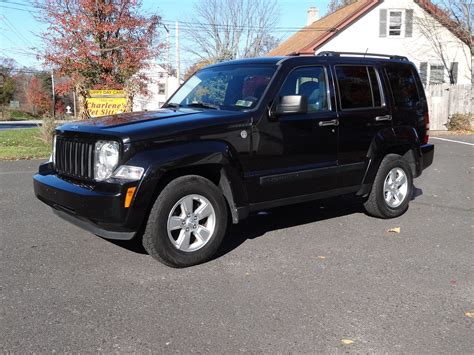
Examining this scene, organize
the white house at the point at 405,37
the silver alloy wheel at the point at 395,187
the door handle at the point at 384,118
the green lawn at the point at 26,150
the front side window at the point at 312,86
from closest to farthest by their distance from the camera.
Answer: the front side window at the point at 312,86 < the door handle at the point at 384,118 < the silver alloy wheel at the point at 395,187 < the green lawn at the point at 26,150 < the white house at the point at 405,37

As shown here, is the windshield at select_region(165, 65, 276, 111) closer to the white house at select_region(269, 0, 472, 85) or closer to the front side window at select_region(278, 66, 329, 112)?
the front side window at select_region(278, 66, 329, 112)

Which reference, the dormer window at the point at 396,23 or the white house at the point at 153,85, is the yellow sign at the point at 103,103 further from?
the dormer window at the point at 396,23

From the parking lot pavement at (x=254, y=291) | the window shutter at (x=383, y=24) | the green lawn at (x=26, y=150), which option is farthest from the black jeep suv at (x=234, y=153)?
the window shutter at (x=383, y=24)

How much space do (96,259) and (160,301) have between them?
1.17m

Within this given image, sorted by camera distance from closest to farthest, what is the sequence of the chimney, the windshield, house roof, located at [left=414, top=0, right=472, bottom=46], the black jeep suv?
the black jeep suv
the windshield
house roof, located at [left=414, top=0, right=472, bottom=46]
the chimney

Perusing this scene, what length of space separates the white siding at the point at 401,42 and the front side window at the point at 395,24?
0.76 feet

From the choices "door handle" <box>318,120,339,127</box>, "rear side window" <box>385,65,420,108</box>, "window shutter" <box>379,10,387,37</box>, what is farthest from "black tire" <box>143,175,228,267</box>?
"window shutter" <box>379,10,387,37</box>

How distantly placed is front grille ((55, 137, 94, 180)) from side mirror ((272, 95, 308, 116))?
5.99 feet

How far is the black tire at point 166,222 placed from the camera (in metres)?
A: 4.10

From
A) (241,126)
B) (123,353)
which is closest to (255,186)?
(241,126)

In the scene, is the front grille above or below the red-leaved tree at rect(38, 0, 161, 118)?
below

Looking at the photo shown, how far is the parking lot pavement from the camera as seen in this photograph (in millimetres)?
3062

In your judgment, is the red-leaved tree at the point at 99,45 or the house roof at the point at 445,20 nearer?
the red-leaved tree at the point at 99,45

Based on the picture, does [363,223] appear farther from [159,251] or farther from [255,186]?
[159,251]
